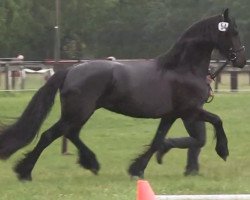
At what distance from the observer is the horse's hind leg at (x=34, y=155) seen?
815 centimetres

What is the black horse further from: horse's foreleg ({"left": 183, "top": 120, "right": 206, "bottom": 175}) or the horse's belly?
horse's foreleg ({"left": 183, "top": 120, "right": 206, "bottom": 175})

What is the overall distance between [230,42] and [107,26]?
5506cm

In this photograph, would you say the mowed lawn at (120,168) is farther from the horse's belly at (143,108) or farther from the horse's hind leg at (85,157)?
the horse's belly at (143,108)

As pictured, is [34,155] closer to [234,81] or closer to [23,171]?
[23,171]

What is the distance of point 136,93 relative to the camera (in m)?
8.22

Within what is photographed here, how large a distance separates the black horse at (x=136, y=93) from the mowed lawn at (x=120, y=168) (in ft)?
1.51

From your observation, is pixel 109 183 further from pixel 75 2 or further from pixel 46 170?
pixel 75 2

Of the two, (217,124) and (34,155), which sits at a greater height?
(217,124)

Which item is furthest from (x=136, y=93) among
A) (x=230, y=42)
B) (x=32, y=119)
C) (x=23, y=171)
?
(x=23, y=171)

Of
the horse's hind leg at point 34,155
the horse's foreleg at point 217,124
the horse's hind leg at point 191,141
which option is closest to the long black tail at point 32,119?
the horse's hind leg at point 34,155

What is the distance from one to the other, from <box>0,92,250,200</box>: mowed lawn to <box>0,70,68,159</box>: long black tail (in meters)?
0.49

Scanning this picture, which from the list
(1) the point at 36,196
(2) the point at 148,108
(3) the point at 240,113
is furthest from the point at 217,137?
(3) the point at 240,113

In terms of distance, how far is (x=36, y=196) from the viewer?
6695 mm

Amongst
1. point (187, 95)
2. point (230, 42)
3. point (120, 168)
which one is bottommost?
point (120, 168)
